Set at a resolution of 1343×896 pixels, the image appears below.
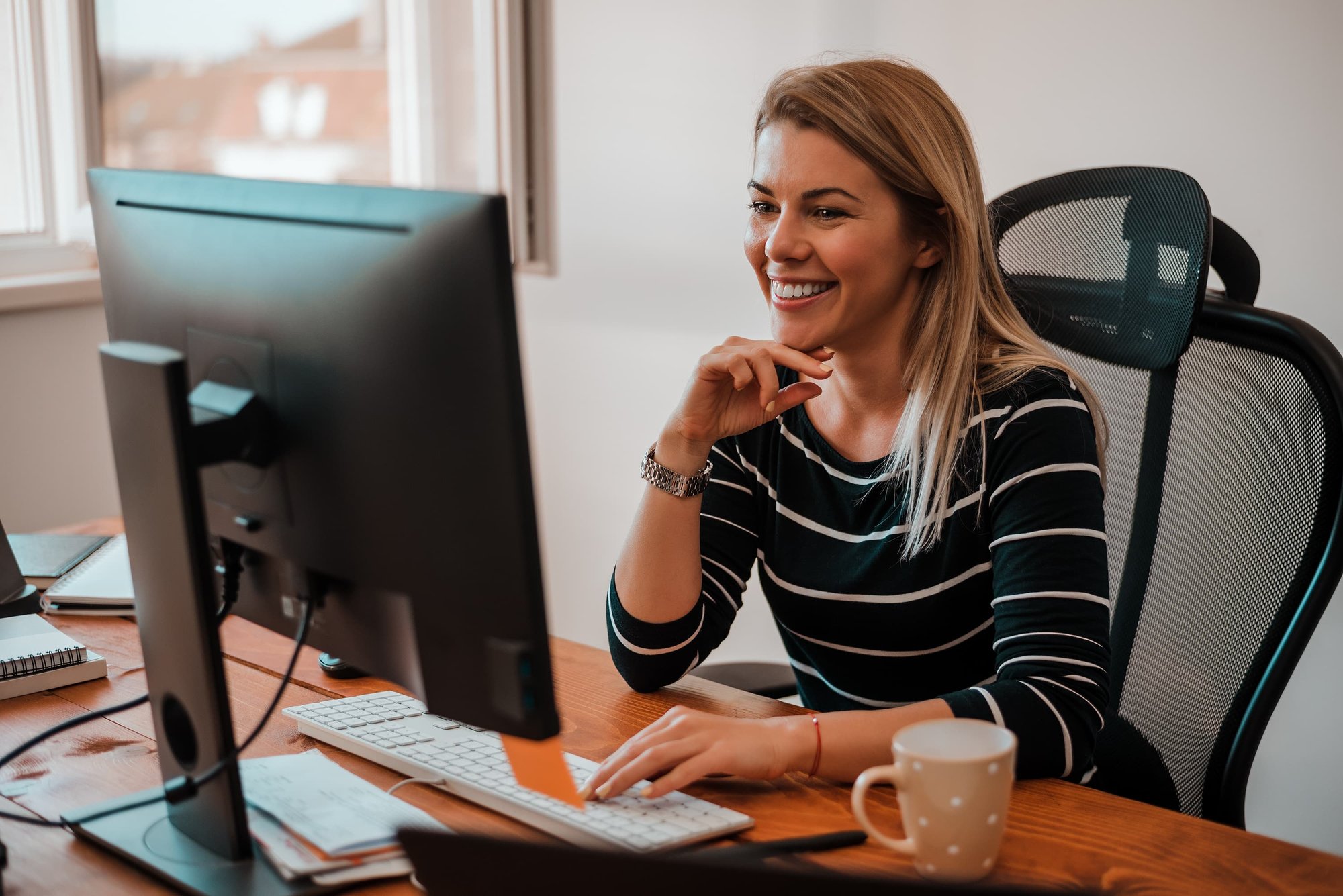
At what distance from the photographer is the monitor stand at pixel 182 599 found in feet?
2.56

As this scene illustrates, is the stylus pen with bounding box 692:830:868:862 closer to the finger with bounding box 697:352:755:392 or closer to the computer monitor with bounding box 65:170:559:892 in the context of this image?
the computer monitor with bounding box 65:170:559:892

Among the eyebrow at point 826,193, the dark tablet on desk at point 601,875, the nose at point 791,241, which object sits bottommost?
the dark tablet on desk at point 601,875

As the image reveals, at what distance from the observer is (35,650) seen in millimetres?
1188

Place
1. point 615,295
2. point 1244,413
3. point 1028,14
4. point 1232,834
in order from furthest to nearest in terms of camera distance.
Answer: point 615,295, point 1028,14, point 1244,413, point 1232,834

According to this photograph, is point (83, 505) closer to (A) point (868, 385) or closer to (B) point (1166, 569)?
(A) point (868, 385)

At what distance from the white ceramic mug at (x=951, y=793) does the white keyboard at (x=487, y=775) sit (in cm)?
13

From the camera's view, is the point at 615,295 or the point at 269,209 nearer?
the point at 269,209

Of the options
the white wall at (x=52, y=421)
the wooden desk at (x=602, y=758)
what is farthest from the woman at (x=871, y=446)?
the white wall at (x=52, y=421)

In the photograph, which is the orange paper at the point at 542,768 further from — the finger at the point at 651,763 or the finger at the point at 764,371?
the finger at the point at 764,371

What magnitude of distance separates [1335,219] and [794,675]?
99 centimetres

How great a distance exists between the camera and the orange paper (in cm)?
78

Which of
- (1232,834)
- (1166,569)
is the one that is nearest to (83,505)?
(1166,569)

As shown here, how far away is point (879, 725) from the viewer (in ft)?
3.27

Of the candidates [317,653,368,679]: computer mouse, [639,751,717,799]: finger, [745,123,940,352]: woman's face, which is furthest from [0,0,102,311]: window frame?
[639,751,717,799]: finger
